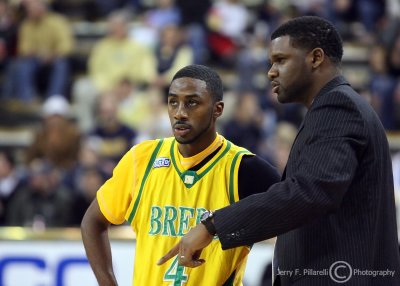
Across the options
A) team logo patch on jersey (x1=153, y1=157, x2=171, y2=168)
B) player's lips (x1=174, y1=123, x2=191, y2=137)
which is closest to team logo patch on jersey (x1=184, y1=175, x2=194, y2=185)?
team logo patch on jersey (x1=153, y1=157, x2=171, y2=168)

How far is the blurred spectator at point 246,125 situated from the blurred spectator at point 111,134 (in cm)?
122

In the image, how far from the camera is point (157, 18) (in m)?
13.8

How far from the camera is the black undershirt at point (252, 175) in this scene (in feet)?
14.1

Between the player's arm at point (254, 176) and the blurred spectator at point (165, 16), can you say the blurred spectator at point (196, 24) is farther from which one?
the player's arm at point (254, 176)

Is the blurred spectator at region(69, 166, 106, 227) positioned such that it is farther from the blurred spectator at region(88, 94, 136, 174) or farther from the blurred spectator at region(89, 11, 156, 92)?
the blurred spectator at region(89, 11, 156, 92)

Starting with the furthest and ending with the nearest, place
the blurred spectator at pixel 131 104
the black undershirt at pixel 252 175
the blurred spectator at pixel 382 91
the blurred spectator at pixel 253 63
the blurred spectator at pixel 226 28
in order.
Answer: the blurred spectator at pixel 226 28
the blurred spectator at pixel 253 63
the blurred spectator at pixel 382 91
the blurred spectator at pixel 131 104
the black undershirt at pixel 252 175

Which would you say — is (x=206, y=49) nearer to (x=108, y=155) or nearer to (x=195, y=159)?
(x=108, y=155)

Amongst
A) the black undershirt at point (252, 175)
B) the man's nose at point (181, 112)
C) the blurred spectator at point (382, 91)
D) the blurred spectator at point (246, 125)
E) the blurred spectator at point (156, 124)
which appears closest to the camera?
the man's nose at point (181, 112)

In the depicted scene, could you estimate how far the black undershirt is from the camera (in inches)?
170

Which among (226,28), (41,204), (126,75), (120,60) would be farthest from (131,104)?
(41,204)

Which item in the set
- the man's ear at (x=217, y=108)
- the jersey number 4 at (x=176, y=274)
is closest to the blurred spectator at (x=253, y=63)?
the man's ear at (x=217, y=108)

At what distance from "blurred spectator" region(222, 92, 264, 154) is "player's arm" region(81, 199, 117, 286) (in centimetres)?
676

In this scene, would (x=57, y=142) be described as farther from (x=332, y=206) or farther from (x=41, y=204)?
(x=332, y=206)

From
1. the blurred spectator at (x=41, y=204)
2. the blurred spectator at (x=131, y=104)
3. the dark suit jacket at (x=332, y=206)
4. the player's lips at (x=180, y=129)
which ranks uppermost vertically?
the blurred spectator at (x=131, y=104)
